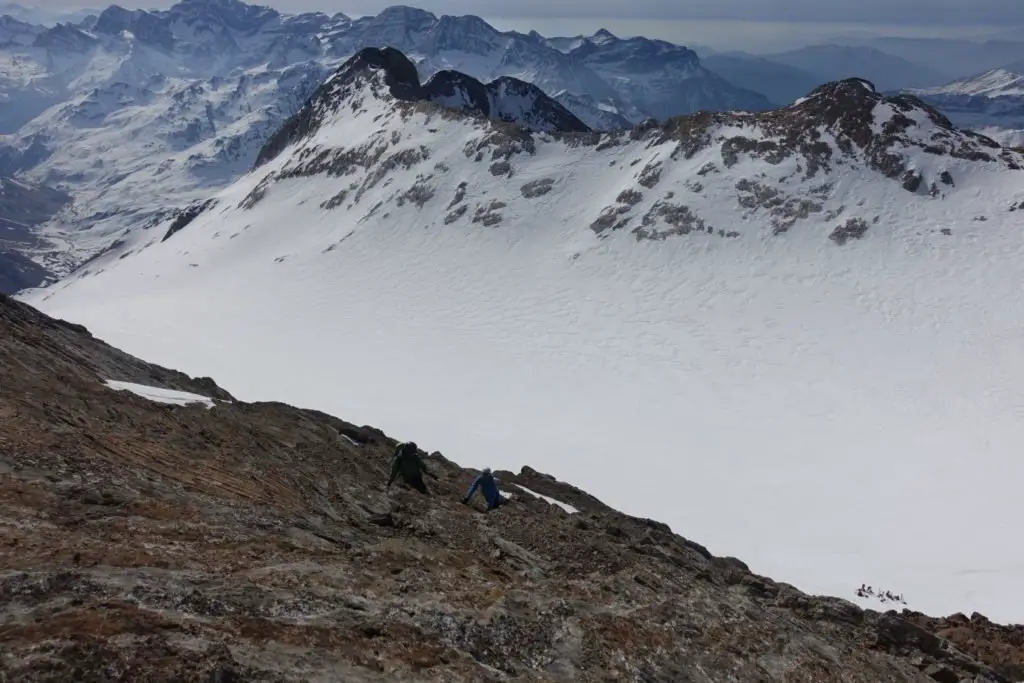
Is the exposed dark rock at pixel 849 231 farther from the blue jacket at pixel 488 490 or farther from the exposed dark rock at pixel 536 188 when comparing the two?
the blue jacket at pixel 488 490

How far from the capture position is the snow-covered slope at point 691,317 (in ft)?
93.5

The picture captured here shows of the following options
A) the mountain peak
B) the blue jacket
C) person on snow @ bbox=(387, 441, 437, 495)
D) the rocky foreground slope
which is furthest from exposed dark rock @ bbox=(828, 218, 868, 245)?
the mountain peak

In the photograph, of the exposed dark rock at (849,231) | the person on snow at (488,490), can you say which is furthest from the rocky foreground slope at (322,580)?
the exposed dark rock at (849,231)

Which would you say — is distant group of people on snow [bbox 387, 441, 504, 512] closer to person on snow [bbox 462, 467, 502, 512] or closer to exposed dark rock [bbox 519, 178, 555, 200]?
person on snow [bbox 462, 467, 502, 512]

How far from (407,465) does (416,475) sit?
366 mm

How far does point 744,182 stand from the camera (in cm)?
5947

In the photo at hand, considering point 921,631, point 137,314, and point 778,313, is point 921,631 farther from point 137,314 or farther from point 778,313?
point 137,314

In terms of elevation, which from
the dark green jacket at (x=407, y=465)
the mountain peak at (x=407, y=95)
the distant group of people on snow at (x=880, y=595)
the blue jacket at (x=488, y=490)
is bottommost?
the distant group of people on snow at (x=880, y=595)

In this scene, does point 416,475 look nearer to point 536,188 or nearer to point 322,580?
point 322,580

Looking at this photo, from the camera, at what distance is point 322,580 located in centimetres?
1102

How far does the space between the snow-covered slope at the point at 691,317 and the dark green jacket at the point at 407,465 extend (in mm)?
12445

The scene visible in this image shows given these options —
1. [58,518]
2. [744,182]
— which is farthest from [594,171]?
[58,518]

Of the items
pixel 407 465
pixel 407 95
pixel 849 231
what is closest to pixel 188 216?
pixel 407 95

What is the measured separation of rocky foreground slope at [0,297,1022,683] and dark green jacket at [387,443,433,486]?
2.63 ft
